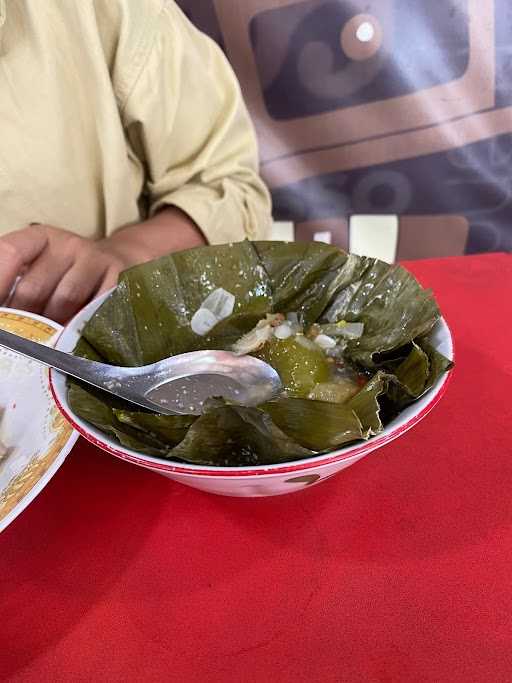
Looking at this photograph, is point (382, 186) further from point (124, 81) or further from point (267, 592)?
point (267, 592)

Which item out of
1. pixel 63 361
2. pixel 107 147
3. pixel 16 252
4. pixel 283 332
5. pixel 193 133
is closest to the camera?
pixel 63 361

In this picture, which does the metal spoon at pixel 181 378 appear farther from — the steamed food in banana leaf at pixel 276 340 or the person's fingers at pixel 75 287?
the person's fingers at pixel 75 287

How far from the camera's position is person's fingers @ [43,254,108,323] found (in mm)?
1027

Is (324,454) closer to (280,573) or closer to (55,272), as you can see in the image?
(280,573)

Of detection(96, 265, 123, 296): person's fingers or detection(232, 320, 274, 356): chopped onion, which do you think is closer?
detection(232, 320, 274, 356): chopped onion

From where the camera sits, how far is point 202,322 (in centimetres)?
90

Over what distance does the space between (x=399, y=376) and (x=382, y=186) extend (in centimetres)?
117

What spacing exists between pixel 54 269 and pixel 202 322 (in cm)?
31

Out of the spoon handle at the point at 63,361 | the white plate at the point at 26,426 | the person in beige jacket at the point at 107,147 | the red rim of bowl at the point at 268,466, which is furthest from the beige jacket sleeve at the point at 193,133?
the red rim of bowl at the point at 268,466

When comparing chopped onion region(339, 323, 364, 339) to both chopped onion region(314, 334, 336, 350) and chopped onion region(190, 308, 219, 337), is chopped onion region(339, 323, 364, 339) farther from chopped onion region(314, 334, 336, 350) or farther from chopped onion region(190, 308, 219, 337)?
chopped onion region(190, 308, 219, 337)

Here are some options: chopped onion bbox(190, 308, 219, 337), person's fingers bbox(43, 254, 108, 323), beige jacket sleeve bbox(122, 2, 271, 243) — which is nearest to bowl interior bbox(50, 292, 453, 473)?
chopped onion bbox(190, 308, 219, 337)

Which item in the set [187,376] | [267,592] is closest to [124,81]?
[187,376]

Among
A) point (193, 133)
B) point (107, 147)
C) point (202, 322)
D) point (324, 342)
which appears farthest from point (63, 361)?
point (193, 133)

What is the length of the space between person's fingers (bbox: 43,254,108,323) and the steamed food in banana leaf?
7.2 inches
